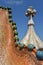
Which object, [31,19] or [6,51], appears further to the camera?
[31,19]

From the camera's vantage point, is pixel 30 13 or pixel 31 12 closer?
pixel 31 12

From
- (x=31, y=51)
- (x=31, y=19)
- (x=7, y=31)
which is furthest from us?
(x=31, y=19)

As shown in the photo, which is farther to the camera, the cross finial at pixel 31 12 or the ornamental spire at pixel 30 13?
the cross finial at pixel 31 12

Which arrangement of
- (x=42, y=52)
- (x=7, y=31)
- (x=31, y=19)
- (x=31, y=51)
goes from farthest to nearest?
(x=31, y=19)
(x=7, y=31)
(x=31, y=51)
(x=42, y=52)

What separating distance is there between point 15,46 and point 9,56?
59 centimetres

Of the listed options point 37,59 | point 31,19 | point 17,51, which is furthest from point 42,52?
point 31,19

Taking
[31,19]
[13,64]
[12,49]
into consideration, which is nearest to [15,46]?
[12,49]

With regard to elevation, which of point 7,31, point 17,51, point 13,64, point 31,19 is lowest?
point 13,64

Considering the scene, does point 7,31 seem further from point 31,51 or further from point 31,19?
point 31,19

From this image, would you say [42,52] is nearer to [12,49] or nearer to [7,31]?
[12,49]

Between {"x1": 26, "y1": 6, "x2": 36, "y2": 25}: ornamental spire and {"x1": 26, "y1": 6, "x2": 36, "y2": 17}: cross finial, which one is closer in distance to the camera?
{"x1": 26, "y1": 6, "x2": 36, "y2": 25}: ornamental spire

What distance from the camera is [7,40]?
9086 mm

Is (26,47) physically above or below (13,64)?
above

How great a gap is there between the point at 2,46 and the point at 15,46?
53 centimetres
